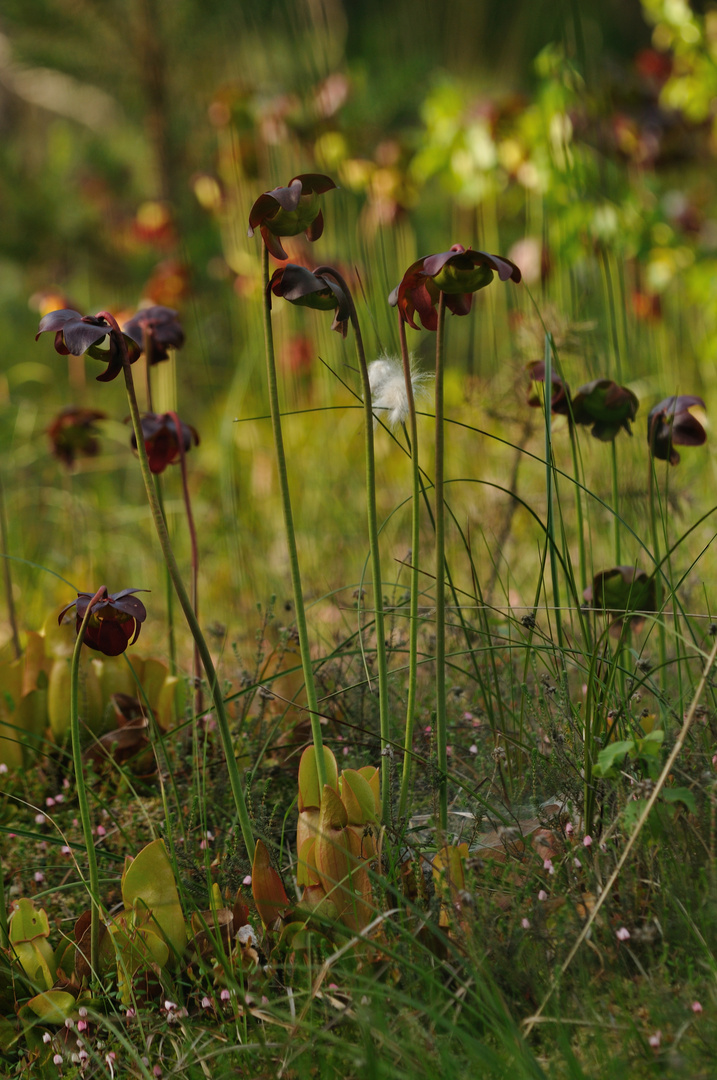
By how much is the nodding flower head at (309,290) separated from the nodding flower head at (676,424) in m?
0.51

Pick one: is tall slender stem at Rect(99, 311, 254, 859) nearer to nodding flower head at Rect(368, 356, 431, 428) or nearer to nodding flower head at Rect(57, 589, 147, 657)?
nodding flower head at Rect(57, 589, 147, 657)

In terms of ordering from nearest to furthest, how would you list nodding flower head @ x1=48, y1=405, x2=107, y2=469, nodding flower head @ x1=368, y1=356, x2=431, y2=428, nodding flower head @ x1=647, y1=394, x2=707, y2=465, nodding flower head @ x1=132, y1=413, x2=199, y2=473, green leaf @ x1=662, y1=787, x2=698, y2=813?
1. green leaf @ x1=662, y1=787, x2=698, y2=813
2. nodding flower head @ x1=368, y1=356, x2=431, y2=428
3. nodding flower head @ x1=647, y1=394, x2=707, y2=465
4. nodding flower head @ x1=132, y1=413, x2=199, y2=473
5. nodding flower head @ x1=48, y1=405, x2=107, y2=469

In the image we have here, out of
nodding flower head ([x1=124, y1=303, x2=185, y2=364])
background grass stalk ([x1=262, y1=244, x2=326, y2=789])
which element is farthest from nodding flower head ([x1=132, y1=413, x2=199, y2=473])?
background grass stalk ([x1=262, y1=244, x2=326, y2=789])

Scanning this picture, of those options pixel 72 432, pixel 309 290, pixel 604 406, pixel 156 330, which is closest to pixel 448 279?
pixel 309 290

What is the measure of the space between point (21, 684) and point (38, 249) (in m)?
3.06

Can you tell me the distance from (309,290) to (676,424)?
62cm

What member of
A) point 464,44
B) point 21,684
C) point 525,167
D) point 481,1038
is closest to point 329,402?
point 525,167

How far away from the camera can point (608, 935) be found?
0.87m

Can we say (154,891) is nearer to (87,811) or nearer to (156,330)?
(87,811)

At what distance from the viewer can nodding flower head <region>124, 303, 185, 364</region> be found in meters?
1.42

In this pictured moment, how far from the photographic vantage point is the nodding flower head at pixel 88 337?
0.88 metres

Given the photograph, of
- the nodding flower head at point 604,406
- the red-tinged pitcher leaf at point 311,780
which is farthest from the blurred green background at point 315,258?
the red-tinged pitcher leaf at point 311,780

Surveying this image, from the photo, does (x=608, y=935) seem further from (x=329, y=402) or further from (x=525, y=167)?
(x=525, y=167)

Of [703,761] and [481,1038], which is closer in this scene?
[481,1038]
